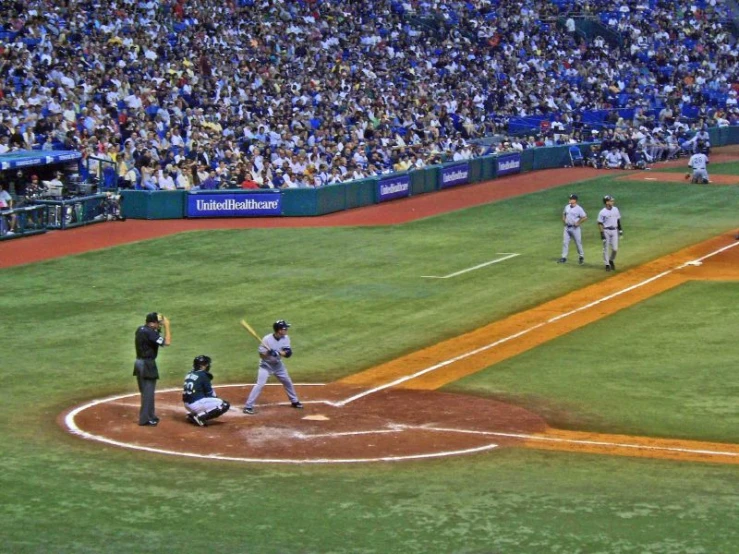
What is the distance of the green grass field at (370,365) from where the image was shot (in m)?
15.1

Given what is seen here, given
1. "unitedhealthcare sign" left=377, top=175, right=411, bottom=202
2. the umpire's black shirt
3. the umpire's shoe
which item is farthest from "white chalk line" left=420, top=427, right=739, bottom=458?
"unitedhealthcare sign" left=377, top=175, right=411, bottom=202

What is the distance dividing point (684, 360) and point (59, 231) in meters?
20.5

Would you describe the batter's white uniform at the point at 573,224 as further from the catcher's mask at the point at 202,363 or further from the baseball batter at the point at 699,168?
the baseball batter at the point at 699,168

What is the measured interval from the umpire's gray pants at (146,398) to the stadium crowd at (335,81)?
21.2 metres

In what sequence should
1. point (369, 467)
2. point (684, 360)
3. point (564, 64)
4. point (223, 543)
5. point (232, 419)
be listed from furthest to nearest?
point (564, 64) → point (684, 360) → point (232, 419) → point (369, 467) → point (223, 543)

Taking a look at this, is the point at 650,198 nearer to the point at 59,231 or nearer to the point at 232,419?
the point at 59,231

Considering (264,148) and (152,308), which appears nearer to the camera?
(152,308)

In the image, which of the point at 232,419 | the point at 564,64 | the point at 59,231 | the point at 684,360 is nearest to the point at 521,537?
the point at 232,419

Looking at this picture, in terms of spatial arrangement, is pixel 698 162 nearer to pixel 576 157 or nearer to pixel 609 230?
pixel 576 157

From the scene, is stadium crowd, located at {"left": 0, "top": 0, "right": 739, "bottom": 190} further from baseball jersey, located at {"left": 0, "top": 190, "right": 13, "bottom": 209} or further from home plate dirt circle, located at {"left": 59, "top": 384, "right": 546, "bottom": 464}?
home plate dirt circle, located at {"left": 59, "top": 384, "right": 546, "bottom": 464}

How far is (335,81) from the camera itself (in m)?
53.3

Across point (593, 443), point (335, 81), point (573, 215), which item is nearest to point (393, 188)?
point (335, 81)

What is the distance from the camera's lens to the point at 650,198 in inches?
1875

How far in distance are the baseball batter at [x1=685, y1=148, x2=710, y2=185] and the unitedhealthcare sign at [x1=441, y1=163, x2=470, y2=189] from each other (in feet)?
27.5
